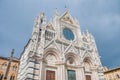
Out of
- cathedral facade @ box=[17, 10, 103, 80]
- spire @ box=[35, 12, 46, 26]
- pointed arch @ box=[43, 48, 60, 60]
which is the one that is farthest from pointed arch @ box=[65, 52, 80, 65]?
spire @ box=[35, 12, 46, 26]

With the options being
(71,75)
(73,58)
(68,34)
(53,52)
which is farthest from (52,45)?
(71,75)

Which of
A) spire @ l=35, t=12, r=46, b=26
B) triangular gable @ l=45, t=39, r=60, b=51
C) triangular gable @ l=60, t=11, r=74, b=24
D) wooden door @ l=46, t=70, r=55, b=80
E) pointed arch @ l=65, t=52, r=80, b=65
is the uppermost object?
triangular gable @ l=60, t=11, r=74, b=24

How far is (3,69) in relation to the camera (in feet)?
81.9

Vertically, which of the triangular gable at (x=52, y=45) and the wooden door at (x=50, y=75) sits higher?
the triangular gable at (x=52, y=45)

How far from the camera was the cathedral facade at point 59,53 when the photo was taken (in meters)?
16.1

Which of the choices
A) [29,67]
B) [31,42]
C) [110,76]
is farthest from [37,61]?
[110,76]

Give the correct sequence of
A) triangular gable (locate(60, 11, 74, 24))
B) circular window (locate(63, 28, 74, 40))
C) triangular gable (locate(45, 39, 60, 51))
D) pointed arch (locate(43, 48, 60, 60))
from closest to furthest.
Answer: pointed arch (locate(43, 48, 60, 60))
triangular gable (locate(45, 39, 60, 51))
circular window (locate(63, 28, 74, 40))
triangular gable (locate(60, 11, 74, 24))

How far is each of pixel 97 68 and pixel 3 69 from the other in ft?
59.2

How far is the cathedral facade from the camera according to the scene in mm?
16062

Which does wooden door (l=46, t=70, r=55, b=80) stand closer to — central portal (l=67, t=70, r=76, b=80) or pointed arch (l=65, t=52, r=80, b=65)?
central portal (l=67, t=70, r=76, b=80)

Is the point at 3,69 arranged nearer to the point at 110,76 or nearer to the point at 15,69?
the point at 15,69

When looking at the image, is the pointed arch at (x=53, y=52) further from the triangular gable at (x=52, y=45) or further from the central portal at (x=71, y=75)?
the central portal at (x=71, y=75)

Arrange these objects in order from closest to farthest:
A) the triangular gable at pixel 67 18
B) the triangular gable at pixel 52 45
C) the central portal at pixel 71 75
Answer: the central portal at pixel 71 75 → the triangular gable at pixel 52 45 → the triangular gable at pixel 67 18

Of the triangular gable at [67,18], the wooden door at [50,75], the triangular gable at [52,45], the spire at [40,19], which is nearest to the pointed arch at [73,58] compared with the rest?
the triangular gable at [52,45]
